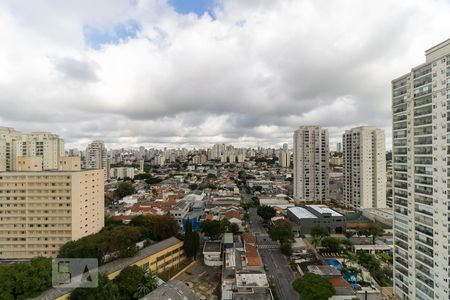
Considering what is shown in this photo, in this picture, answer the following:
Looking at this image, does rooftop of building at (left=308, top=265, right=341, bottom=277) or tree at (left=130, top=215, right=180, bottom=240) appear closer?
rooftop of building at (left=308, top=265, right=341, bottom=277)

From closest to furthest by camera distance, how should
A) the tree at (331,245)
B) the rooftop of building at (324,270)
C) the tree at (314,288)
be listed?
the tree at (314,288), the rooftop of building at (324,270), the tree at (331,245)

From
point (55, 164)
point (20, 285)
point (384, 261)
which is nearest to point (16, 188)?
point (20, 285)

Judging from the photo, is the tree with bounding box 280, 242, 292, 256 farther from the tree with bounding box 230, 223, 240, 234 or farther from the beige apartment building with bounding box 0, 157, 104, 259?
the beige apartment building with bounding box 0, 157, 104, 259

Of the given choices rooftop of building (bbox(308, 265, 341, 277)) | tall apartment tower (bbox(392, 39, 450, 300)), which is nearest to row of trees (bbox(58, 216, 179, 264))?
rooftop of building (bbox(308, 265, 341, 277))

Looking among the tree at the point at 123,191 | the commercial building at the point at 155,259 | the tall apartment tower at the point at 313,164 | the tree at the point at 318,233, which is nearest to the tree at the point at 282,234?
the tree at the point at 318,233

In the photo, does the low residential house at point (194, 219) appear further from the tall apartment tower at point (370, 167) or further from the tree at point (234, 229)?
the tall apartment tower at point (370, 167)

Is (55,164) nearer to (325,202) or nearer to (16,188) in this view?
(16,188)
